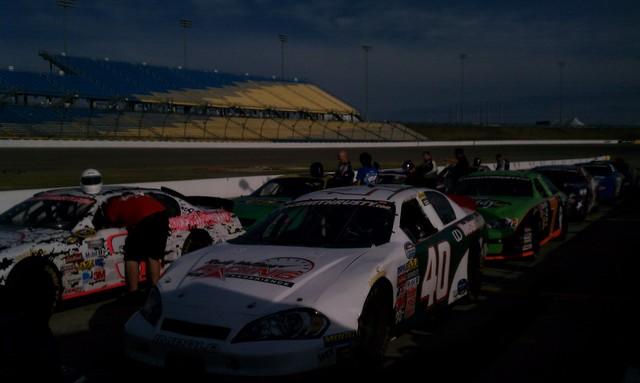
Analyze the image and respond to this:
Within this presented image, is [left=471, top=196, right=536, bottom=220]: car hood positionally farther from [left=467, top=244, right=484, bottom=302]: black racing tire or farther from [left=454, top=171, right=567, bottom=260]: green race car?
[left=467, top=244, right=484, bottom=302]: black racing tire

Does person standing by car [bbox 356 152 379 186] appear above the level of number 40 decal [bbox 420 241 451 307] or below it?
above

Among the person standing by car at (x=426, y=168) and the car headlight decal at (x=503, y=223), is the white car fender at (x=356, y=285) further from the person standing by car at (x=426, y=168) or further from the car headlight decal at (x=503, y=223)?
the person standing by car at (x=426, y=168)

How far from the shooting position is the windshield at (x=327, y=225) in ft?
18.9

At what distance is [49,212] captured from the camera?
786 cm

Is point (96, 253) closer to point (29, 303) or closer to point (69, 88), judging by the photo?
point (29, 303)

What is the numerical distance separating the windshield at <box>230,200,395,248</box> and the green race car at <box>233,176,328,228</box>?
15.1ft

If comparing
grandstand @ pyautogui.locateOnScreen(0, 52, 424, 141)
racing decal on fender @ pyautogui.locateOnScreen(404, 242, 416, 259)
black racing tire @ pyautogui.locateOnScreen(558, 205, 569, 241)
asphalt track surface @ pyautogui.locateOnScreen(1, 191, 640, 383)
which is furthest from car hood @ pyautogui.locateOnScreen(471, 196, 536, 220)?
grandstand @ pyautogui.locateOnScreen(0, 52, 424, 141)

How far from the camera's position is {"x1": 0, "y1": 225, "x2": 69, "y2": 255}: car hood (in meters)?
6.80

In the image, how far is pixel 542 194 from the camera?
1139 cm

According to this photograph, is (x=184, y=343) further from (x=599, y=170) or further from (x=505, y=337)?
(x=599, y=170)

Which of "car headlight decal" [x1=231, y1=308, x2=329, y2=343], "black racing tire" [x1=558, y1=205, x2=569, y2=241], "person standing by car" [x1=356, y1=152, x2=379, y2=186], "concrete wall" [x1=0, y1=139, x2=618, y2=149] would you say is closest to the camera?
"car headlight decal" [x1=231, y1=308, x2=329, y2=343]

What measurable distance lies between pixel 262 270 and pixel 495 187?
738cm

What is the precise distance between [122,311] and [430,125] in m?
86.6

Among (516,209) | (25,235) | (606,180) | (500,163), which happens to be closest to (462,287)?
(516,209)
